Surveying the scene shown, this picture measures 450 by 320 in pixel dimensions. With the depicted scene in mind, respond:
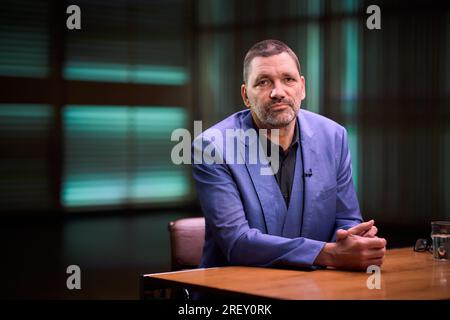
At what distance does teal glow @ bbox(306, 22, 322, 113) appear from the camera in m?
7.86

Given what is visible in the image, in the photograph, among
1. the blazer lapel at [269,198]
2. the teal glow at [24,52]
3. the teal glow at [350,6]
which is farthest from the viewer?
the teal glow at [24,52]

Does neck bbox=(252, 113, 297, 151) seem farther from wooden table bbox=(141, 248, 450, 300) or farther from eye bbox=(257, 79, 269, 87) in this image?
wooden table bbox=(141, 248, 450, 300)

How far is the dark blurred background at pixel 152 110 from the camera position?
683 cm

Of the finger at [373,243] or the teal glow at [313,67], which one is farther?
the teal glow at [313,67]

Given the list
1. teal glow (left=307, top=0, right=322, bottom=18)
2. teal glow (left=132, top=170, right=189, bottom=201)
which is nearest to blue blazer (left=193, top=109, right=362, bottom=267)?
teal glow (left=307, top=0, right=322, bottom=18)

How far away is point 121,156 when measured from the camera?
9672mm

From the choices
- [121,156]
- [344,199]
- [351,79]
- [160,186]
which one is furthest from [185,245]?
[160,186]

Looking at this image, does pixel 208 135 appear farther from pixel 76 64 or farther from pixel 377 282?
pixel 76 64

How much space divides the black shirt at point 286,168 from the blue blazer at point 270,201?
3 cm

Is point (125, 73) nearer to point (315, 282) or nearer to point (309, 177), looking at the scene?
point (309, 177)

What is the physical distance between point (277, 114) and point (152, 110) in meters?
7.74

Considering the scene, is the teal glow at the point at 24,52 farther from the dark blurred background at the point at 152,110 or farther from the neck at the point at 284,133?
the neck at the point at 284,133

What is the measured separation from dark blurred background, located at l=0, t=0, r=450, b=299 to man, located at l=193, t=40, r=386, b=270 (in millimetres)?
2708

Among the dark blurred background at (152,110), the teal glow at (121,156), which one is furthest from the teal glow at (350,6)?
the teal glow at (121,156)
